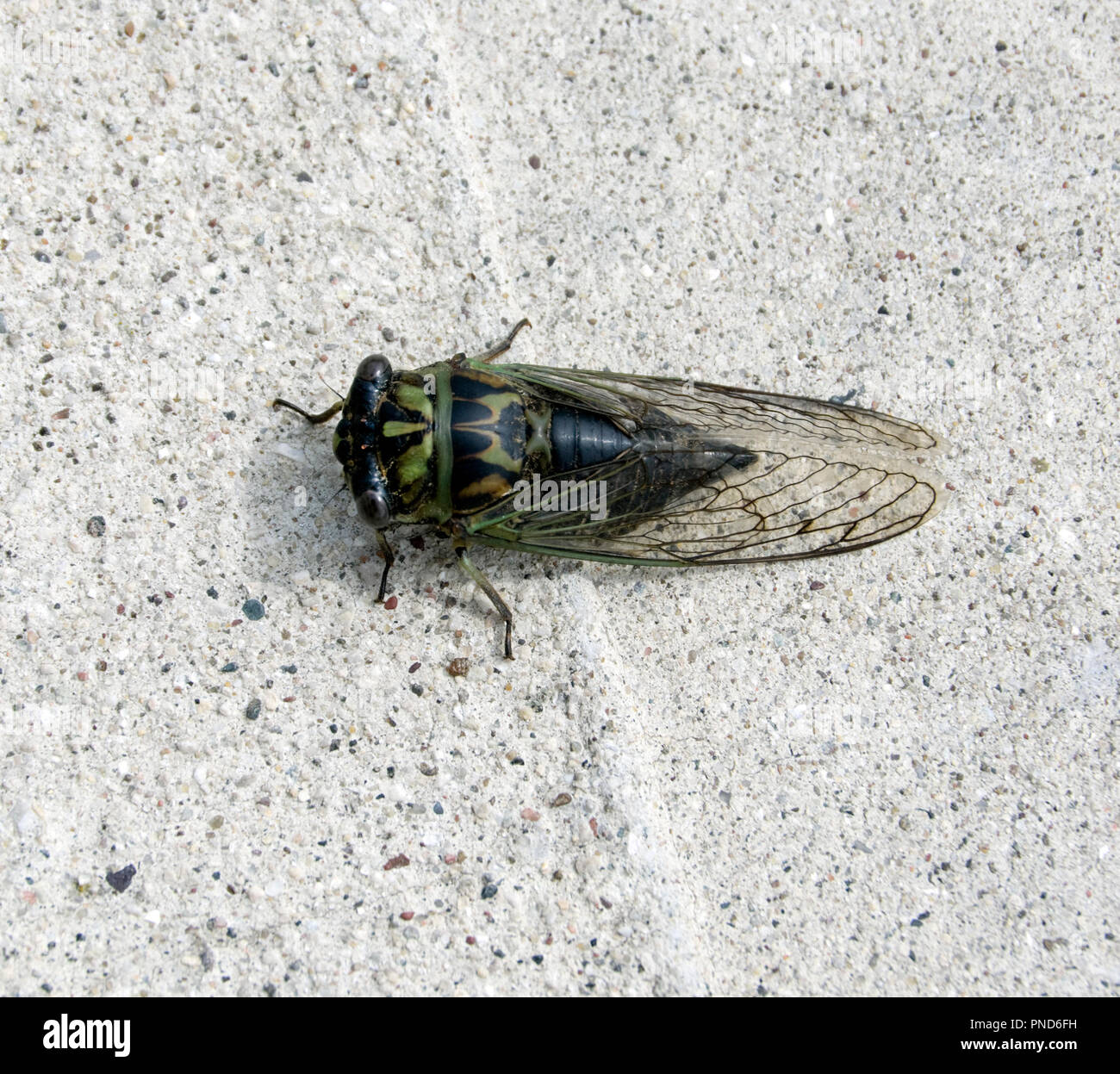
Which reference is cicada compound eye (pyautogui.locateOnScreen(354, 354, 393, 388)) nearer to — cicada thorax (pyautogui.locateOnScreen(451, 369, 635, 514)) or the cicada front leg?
cicada thorax (pyautogui.locateOnScreen(451, 369, 635, 514))

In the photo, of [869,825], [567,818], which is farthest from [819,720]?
[567,818]

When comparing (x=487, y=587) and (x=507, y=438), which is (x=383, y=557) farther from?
(x=507, y=438)

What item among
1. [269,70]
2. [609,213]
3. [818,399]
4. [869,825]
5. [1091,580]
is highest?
[269,70]

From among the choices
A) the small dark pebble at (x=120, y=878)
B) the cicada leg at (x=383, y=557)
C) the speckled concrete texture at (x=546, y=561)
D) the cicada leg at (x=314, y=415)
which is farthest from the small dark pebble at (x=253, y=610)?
the small dark pebble at (x=120, y=878)

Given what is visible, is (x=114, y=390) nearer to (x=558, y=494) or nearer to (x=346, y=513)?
(x=346, y=513)

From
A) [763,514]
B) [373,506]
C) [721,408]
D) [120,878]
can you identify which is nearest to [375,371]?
[373,506]

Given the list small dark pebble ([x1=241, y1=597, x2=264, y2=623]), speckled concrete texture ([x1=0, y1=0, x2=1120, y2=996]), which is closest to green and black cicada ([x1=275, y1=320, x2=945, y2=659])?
speckled concrete texture ([x1=0, y1=0, x2=1120, y2=996])
